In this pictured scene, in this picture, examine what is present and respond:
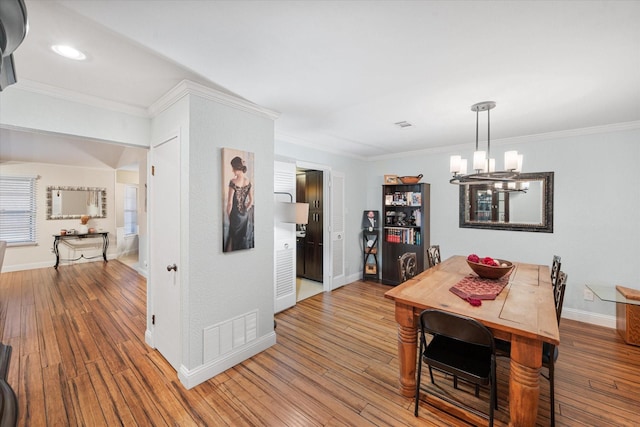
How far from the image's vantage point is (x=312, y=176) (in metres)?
4.95

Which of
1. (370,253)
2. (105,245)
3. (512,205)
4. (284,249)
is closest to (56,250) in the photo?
(105,245)

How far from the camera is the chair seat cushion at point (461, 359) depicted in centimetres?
167

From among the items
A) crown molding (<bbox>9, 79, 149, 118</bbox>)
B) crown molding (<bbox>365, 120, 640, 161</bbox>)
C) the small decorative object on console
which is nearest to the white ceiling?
crown molding (<bbox>9, 79, 149, 118</bbox>)

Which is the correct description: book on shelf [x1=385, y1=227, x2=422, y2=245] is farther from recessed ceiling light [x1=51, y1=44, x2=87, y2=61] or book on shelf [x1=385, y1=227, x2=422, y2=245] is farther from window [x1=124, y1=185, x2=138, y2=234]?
window [x1=124, y1=185, x2=138, y2=234]

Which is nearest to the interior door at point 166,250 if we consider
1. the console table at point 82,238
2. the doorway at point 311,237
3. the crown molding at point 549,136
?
the doorway at point 311,237

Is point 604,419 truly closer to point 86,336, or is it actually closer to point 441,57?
point 441,57

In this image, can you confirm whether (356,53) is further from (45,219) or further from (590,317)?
(45,219)

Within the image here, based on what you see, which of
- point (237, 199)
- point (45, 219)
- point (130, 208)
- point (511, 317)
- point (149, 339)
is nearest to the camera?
point (511, 317)

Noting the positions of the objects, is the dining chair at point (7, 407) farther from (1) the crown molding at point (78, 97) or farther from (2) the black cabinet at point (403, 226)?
(2) the black cabinet at point (403, 226)

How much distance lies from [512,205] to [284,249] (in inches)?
135

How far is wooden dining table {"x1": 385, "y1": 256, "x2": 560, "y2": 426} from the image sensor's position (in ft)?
5.03

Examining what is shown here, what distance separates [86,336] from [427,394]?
11.9 feet

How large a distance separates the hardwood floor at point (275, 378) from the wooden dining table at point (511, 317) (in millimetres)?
385

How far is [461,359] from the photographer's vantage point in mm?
1810
